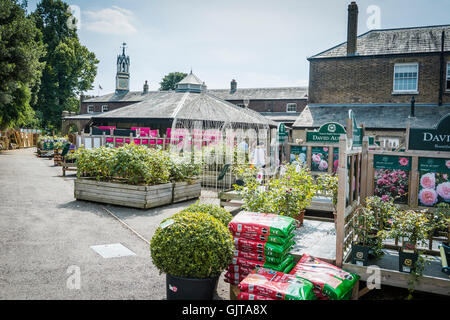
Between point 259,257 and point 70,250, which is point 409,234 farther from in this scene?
point 70,250

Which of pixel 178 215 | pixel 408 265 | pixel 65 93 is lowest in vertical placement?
pixel 408 265

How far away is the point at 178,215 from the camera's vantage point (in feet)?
13.3

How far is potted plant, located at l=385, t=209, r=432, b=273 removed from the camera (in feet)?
11.9

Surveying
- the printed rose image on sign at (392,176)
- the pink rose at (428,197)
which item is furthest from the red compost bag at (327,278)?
the pink rose at (428,197)

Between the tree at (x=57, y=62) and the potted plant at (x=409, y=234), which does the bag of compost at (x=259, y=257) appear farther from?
the tree at (x=57, y=62)

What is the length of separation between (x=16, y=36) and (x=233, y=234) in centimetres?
2738

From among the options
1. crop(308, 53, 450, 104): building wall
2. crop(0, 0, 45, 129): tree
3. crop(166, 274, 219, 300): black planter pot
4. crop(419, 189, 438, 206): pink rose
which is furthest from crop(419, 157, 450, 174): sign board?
crop(0, 0, 45, 129): tree

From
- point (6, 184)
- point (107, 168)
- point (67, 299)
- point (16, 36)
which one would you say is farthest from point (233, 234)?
point (16, 36)

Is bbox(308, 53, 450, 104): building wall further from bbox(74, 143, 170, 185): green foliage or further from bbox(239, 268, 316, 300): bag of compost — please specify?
bbox(239, 268, 316, 300): bag of compost

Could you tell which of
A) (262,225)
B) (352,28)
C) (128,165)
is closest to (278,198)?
(262,225)

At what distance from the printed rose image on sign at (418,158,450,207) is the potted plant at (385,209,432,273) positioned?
3.26 ft

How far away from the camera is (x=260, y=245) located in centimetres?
396
